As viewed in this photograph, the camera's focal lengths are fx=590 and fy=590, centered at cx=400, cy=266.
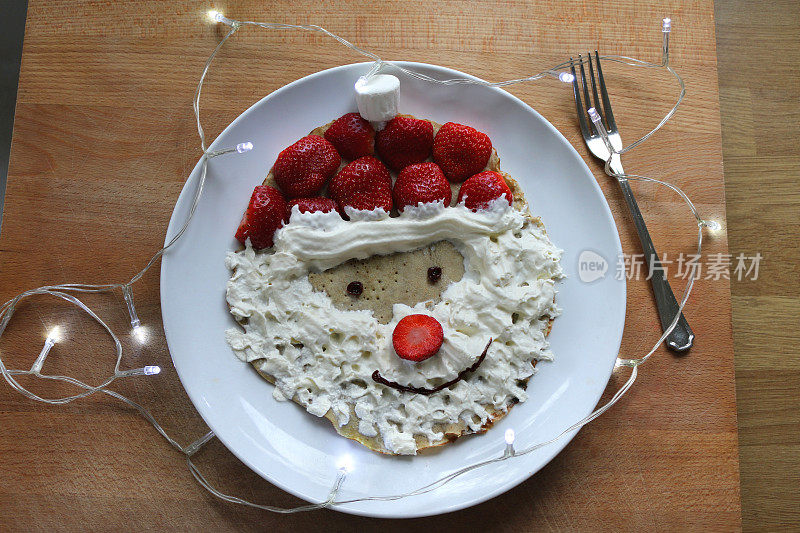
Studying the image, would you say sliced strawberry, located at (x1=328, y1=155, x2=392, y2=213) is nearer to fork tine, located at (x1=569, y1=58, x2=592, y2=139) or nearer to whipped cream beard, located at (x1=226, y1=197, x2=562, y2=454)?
whipped cream beard, located at (x1=226, y1=197, x2=562, y2=454)

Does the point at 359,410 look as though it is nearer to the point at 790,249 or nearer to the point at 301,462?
the point at 301,462

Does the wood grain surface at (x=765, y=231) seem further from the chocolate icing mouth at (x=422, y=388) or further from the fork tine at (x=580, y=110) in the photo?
the chocolate icing mouth at (x=422, y=388)

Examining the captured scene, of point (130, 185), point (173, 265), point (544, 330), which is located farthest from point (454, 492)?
point (130, 185)

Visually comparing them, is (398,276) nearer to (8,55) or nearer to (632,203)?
A: (632,203)

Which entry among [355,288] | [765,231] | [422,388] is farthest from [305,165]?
[765,231]

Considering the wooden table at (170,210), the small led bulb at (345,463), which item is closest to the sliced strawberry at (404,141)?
the wooden table at (170,210)

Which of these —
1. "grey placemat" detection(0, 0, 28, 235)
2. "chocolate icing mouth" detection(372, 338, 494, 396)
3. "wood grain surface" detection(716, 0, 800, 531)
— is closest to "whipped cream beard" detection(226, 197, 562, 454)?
"chocolate icing mouth" detection(372, 338, 494, 396)
